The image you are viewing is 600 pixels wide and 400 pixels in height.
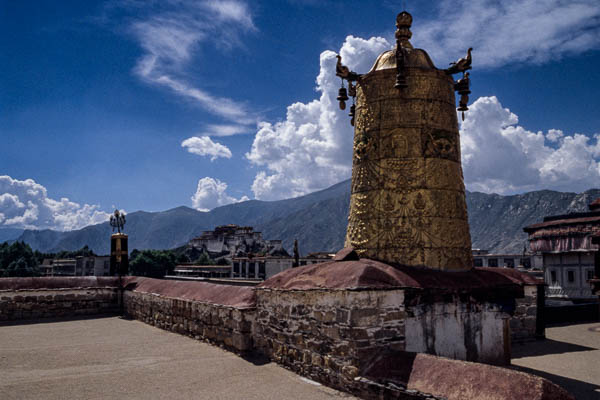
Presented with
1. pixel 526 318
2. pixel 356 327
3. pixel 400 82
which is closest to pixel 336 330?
pixel 356 327

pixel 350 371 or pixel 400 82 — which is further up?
pixel 400 82

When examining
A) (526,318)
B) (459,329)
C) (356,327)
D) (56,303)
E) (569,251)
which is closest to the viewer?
(356,327)

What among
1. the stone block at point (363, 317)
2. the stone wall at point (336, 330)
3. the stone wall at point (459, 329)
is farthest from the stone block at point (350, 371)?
the stone wall at point (459, 329)

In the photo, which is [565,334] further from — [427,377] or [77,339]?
[77,339]

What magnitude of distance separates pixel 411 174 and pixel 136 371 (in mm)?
6347

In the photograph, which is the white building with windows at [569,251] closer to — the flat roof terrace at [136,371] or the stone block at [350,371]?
the flat roof terrace at [136,371]

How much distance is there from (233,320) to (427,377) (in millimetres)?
5076

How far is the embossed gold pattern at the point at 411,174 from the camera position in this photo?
840 cm

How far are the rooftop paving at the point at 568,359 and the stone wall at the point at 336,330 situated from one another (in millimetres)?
3214

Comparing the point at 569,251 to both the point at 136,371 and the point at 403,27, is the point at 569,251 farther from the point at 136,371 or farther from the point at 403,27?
the point at 136,371

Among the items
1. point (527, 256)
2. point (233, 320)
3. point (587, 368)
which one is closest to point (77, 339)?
point (233, 320)

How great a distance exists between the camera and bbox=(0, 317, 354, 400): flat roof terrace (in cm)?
719

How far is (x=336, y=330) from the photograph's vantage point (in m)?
7.16

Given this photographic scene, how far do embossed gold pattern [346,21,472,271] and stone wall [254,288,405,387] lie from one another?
1537 millimetres
